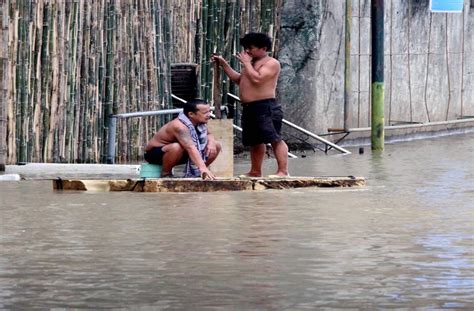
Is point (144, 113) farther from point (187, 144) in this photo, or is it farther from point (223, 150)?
point (187, 144)

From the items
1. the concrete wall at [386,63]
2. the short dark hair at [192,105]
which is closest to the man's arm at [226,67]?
the short dark hair at [192,105]

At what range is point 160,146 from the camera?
47.5 feet

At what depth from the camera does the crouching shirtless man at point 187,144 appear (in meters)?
14.2

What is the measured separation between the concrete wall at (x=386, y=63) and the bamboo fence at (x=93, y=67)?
1.71m

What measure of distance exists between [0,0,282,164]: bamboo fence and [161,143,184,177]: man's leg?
1.64m

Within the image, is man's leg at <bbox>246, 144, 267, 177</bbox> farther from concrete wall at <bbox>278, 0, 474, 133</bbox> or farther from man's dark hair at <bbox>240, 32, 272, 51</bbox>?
concrete wall at <bbox>278, 0, 474, 133</bbox>

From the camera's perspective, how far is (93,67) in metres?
16.4

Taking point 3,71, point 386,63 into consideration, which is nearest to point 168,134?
point 3,71

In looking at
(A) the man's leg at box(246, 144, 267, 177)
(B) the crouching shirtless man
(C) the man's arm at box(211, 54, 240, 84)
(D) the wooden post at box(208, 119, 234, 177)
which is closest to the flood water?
(B) the crouching shirtless man

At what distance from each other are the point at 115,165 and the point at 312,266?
7.04m

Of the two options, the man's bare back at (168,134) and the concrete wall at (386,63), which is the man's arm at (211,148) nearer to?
the man's bare back at (168,134)

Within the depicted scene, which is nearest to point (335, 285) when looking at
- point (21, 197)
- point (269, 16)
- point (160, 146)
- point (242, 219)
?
point (242, 219)

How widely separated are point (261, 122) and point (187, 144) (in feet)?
4.08

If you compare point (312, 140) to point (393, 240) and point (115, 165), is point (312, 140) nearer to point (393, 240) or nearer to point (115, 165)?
point (115, 165)
